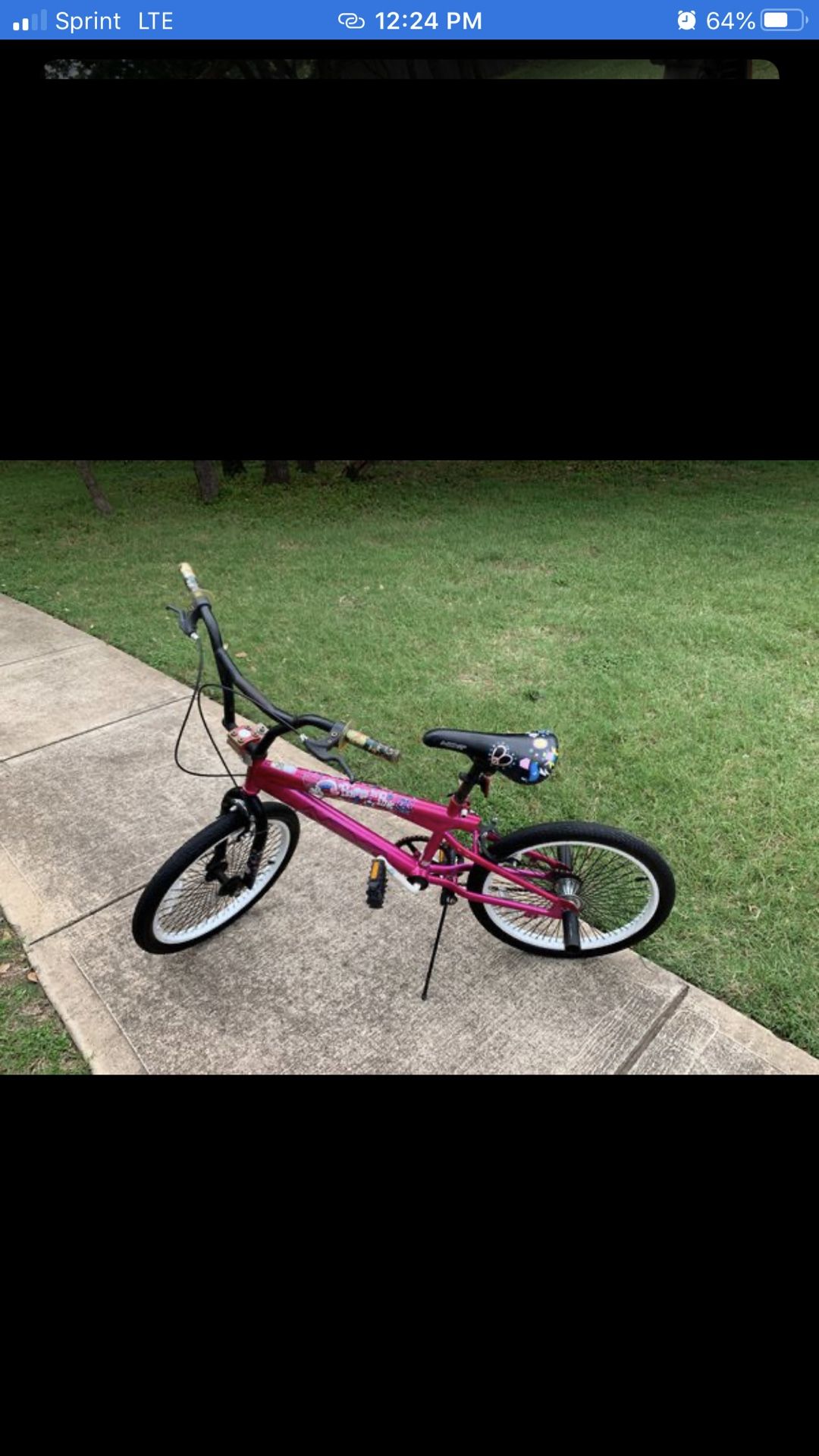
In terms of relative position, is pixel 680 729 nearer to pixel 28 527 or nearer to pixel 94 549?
pixel 94 549

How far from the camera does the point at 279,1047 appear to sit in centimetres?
218

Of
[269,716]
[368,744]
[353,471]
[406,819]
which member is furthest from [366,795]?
[353,471]

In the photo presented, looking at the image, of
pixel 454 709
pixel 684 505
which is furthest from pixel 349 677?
pixel 684 505

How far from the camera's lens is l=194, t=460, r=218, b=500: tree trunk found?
8938 mm

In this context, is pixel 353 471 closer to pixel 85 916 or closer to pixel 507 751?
pixel 85 916

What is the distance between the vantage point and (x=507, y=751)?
2031mm

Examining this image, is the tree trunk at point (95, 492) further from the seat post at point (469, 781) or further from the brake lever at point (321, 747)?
the seat post at point (469, 781)

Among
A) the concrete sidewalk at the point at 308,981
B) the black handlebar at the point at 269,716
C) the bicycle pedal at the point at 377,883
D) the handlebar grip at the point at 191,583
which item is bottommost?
the concrete sidewalk at the point at 308,981

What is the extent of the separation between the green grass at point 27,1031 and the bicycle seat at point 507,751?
58.0 inches

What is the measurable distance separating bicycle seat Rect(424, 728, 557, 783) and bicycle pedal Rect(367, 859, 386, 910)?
47 cm

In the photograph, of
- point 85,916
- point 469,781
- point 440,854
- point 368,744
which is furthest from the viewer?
point 85,916

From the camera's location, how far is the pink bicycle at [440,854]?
2.06 m
